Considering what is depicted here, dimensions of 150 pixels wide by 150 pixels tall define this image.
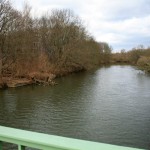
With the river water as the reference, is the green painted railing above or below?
above

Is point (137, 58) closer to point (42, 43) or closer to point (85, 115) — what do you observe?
point (42, 43)

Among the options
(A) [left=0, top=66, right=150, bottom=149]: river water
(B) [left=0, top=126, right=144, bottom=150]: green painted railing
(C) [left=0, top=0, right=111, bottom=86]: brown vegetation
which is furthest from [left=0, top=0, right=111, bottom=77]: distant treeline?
(B) [left=0, top=126, right=144, bottom=150]: green painted railing

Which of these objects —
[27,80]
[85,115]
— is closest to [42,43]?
[27,80]

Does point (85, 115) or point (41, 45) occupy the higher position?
point (41, 45)

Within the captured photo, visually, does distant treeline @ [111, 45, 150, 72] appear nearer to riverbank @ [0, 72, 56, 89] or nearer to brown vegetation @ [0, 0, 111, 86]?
brown vegetation @ [0, 0, 111, 86]

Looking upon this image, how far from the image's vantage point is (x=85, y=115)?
1705 centimetres

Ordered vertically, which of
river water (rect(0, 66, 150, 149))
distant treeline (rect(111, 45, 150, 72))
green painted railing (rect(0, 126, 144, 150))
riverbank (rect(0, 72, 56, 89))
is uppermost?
distant treeline (rect(111, 45, 150, 72))

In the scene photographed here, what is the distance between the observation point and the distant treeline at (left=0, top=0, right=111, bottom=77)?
33.4 m

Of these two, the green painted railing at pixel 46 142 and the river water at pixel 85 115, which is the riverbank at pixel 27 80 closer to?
the river water at pixel 85 115

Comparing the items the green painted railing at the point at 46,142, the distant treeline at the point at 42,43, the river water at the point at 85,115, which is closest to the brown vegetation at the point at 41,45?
the distant treeline at the point at 42,43

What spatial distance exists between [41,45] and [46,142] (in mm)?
44574

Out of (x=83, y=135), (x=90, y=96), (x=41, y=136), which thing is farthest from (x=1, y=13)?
(x=41, y=136)

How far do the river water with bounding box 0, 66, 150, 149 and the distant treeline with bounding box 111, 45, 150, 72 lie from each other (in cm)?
2865

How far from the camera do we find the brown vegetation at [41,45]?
33.4 metres
